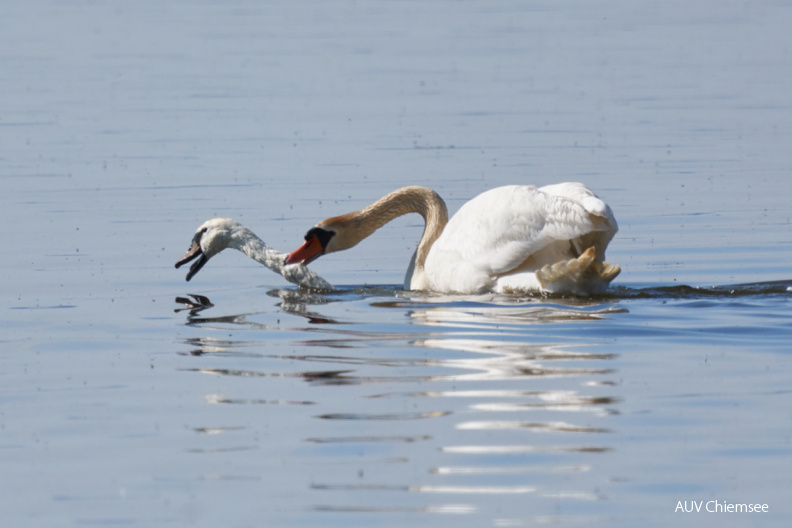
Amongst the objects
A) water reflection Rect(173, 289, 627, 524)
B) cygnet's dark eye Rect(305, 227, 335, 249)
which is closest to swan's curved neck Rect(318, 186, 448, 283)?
cygnet's dark eye Rect(305, 227, 335, 249)

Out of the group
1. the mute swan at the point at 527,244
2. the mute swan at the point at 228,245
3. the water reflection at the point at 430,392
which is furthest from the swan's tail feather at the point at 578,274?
the mute swan at the point at 228,245

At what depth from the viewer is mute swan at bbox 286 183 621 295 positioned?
11.3 m

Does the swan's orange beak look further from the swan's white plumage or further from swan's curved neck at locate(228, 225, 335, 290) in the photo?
the swan's white plumage

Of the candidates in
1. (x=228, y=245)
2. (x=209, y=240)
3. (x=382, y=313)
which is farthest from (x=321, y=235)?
(x=382, y=313)

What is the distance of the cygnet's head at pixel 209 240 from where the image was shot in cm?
1365

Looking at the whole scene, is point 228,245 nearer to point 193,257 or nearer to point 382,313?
point 193,257

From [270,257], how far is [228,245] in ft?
1.56

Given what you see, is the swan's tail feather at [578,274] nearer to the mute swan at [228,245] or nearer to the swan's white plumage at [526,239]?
the swan's white plumage at [526,239]

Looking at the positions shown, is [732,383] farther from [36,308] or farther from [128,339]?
[36,308]

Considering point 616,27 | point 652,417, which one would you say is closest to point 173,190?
point 652,417

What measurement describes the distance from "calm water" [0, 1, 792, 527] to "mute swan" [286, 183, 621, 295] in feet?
1.05

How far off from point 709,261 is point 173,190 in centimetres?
795

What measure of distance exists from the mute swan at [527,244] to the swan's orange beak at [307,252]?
1.47 meters

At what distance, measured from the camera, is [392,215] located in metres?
14.5
